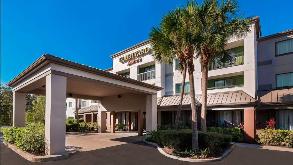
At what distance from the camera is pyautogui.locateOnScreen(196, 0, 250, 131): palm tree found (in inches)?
722

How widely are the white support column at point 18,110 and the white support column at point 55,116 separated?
9527 mm

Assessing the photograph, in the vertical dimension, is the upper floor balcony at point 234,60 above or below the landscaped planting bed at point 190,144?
above

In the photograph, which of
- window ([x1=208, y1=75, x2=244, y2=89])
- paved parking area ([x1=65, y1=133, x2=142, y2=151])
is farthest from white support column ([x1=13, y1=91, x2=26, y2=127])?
window ([x1=208, y1=75, x2=244, y2=89])

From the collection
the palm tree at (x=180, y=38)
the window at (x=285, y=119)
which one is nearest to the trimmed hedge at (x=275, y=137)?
the window at (x=285, y=119)

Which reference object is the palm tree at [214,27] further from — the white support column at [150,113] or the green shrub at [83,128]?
the green shrub at [83,128]

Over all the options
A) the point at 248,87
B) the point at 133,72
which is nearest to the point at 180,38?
the point at 248,87

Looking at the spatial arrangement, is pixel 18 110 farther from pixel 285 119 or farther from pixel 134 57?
pixel 285 119

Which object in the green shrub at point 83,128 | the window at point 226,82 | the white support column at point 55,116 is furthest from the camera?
the green shrub at point 83,128

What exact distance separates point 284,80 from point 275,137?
750 cm

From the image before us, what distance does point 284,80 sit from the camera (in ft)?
85.6

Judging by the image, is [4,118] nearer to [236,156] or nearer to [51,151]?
[51,151]

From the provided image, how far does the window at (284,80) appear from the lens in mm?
25641

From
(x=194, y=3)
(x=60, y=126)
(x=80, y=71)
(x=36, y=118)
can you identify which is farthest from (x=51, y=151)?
(x=36, y=118)

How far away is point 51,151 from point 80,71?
4920 mm
